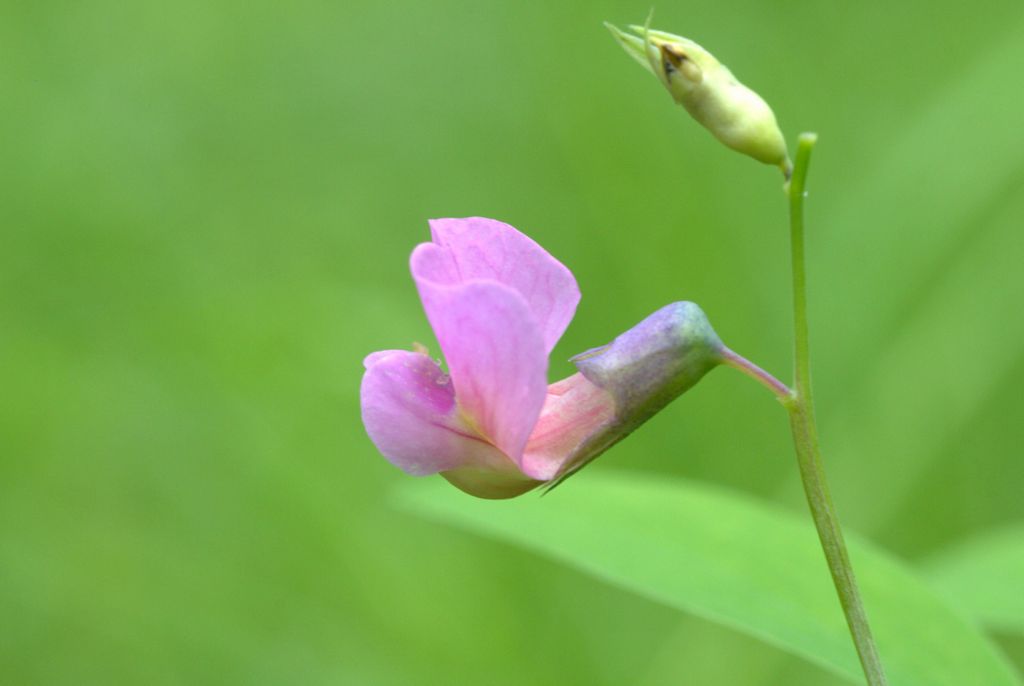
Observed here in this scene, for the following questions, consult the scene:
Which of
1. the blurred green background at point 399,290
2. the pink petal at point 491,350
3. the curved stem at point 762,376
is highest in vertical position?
the curved stem at point 762,376

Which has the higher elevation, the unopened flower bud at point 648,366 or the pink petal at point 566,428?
the unopened flower bud at point 648,366

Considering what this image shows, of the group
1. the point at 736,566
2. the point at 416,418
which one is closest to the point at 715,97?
the point at 416,418

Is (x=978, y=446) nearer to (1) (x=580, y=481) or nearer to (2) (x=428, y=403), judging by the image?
(1) (x=580, y=481)

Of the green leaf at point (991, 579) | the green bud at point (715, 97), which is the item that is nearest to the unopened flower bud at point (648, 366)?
the green bud at point (715, 97)

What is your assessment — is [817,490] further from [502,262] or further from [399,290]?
[399,290]

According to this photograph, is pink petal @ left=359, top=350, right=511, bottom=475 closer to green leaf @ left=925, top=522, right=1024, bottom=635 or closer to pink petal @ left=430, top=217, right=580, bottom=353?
pink petal @ left=430, top=217, right=580, bottom=353

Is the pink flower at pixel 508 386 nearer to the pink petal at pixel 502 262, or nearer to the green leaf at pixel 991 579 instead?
the pink petal at pixel 502 262

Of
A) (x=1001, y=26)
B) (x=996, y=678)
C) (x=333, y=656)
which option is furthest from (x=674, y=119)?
(x=996, y=678)

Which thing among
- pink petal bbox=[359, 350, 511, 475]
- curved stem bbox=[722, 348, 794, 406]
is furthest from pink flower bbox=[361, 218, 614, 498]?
curved stem bbox=[722, 348, 794, 406]
